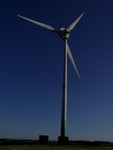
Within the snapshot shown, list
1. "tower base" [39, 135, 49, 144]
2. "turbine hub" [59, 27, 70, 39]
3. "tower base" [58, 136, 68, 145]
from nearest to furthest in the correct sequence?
"tower base" [58, 136, 68, 145]
"tower base" [39, 135, 49, 144]
"turbine hub" [59, 27, 70, 39]

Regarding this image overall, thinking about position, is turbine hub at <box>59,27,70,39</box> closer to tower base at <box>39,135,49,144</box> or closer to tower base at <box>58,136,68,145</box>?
tower base at <box>58,136,68,145</box>

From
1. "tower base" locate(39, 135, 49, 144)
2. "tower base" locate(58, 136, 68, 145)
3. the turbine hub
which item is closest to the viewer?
"tower base" locate(58, 136, 68, 145)

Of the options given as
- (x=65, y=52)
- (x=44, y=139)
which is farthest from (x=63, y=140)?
(x=65, y=52)

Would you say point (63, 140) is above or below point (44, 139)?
below

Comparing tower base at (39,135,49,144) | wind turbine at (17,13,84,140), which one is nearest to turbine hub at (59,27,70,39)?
wind turbine at (17,13,84,140)

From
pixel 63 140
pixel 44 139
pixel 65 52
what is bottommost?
pixel 63 140

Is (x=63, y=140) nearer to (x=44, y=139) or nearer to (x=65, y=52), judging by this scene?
(x=44, y=139)

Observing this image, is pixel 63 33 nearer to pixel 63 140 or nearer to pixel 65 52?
pixel 65 52

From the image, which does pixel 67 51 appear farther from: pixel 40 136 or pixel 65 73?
pixel 40 136

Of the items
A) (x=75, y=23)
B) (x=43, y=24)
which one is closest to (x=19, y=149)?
(x=43, y=24)

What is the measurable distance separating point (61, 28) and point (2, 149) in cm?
5037

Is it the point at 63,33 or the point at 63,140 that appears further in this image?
the point at 63,33

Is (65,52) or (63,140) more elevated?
(65,52)

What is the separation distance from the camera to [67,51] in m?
83.1
